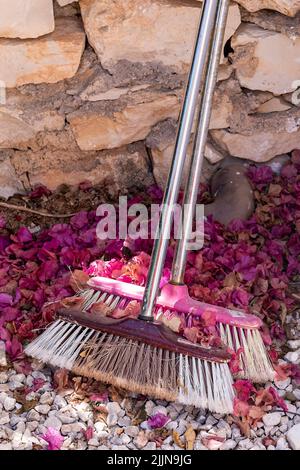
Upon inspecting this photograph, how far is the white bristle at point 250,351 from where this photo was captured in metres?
1.68

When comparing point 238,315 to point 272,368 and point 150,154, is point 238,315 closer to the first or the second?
point 272,368

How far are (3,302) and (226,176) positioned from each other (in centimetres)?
72

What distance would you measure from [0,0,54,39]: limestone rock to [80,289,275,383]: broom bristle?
0.67 m

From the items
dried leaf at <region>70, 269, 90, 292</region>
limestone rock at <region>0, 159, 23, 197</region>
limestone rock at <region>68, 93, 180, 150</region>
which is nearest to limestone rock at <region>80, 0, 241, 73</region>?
limestone rock at <region>68, 93, 180, 150</region>

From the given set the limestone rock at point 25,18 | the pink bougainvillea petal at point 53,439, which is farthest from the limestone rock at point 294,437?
the limestone rock at point 25,18

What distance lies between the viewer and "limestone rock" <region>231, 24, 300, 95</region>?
6.78 feet

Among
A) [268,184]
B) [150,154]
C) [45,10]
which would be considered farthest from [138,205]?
[45,10]

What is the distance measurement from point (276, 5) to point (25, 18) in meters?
0.61

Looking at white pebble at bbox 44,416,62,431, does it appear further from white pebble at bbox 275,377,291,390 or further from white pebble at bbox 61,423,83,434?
white pebble at bbox 275,377,291,390

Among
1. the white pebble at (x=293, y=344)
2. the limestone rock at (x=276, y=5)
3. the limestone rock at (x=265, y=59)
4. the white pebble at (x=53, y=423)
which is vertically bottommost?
the white pebble at (x=53, y=423)

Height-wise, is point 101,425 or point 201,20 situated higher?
point 201,20

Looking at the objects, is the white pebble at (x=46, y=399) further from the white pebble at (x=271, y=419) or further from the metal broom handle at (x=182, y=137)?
the white pebble at (x=271, y=419)
